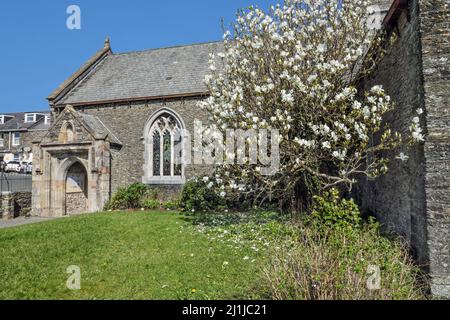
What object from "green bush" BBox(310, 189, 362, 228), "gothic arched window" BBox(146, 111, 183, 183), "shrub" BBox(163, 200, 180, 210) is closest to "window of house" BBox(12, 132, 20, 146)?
"gothic arched window" BBox(146, 111, 183, 183)

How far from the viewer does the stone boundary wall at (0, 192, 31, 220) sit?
48.6 feet

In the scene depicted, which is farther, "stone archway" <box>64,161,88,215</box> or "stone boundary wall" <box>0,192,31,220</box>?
"stone archway" <box>64,161,88,215</box>

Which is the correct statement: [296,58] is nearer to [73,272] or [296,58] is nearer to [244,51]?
[244,51]

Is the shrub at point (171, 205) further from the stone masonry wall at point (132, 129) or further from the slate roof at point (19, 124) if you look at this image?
the slate roof at point (19, 124)

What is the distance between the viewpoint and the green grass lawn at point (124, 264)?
17.3 feet

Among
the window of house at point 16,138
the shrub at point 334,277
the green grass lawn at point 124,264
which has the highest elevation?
the window of house at point 16,138

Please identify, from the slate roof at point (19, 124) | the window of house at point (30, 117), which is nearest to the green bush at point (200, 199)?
the slate roof at point (19, 124)

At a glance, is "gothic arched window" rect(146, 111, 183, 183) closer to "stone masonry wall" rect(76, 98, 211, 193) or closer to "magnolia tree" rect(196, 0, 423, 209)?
"stone masonry wall" rect(76, 98, 211, 193)

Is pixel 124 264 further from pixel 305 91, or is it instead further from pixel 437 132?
pixel 437 132

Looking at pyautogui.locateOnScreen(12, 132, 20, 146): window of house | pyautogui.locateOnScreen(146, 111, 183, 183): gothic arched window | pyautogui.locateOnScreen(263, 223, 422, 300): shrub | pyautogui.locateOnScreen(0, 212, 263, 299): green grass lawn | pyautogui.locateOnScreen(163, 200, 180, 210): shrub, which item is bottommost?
pyautogui.locateOnScreen(0, 212, 263, 299): green grass lawn

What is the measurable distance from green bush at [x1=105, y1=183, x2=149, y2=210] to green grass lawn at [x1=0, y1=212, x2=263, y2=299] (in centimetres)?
555

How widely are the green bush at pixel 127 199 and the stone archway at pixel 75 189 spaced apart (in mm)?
2513

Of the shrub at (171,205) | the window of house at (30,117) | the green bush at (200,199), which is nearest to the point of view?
the green bush at (200,199)

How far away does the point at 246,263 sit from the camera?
21.4 ft
